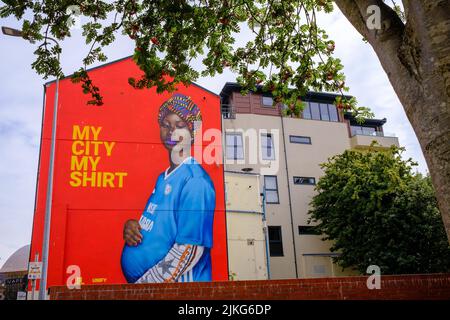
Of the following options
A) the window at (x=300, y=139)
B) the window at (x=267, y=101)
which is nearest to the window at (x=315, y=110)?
the window at (x=300, y=139)

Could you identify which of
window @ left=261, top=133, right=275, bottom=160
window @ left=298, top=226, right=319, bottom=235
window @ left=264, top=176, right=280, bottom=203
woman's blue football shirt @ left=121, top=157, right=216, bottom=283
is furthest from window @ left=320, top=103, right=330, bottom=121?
woman's blue football shirt @ left=121, top=157, right=216, bottom=283

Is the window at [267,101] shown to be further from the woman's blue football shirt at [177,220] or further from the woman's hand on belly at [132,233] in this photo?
the woman's hand on belly at [132,233]

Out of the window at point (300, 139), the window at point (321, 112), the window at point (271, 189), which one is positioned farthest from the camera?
the window at point (321, 112)

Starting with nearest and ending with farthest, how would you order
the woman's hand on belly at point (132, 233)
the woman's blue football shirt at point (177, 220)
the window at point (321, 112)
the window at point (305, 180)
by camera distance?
the woman's blue football shirt at point (177, 220) < the woman's hand on belly at point (132, 233) < the window at point (305, 180) < the window at point (321, 112)

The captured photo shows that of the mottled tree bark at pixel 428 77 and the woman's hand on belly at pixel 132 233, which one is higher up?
the woman's hand on belly at pixel 132 233

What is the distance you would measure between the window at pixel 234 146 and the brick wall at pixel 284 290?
17146 millimetres

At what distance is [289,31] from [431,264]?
1815cm

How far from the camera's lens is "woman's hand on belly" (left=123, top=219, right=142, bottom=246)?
66.1ft

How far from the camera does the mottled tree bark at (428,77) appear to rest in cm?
272

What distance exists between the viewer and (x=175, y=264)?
66.7 feet
